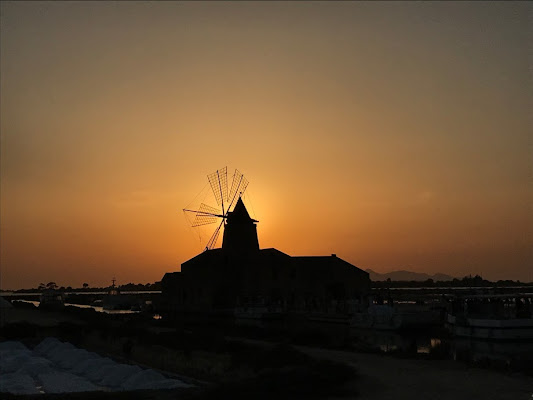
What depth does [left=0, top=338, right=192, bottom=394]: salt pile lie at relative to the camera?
13.1 meters

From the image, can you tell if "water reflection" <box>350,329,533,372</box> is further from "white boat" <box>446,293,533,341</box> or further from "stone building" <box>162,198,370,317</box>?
"stone building" <box>162,198,370,317</box>

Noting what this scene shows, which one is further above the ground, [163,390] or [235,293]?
[235,293]

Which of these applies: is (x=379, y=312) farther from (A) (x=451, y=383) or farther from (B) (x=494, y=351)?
(A) (x=451, y=383)

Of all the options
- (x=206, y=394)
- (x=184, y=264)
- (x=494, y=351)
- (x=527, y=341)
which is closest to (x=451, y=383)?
(x=206, y=394)

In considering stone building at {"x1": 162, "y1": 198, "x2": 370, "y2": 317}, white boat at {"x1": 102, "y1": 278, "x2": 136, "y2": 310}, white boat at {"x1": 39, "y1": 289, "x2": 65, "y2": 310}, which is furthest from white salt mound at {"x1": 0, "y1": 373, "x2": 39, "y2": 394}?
white boat at {"x1": 102, "y1": 278, "x2": 136, "y2": 310}

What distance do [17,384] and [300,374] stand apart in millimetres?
7189

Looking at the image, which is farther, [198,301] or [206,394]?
[198,301]

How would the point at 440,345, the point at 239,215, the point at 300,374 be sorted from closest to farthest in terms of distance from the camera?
1. the point at 300,374
2. the point at 440,345
3. the point at 239,215

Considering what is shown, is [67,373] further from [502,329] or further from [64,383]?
[502,329]

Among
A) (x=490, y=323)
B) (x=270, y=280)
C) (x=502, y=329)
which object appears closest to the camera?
(x=502, y=329)

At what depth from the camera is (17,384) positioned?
14070 mm

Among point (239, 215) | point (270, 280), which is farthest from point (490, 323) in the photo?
point (239, 215)

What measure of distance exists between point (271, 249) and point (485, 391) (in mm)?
39943

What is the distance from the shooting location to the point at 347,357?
53.3 ft
